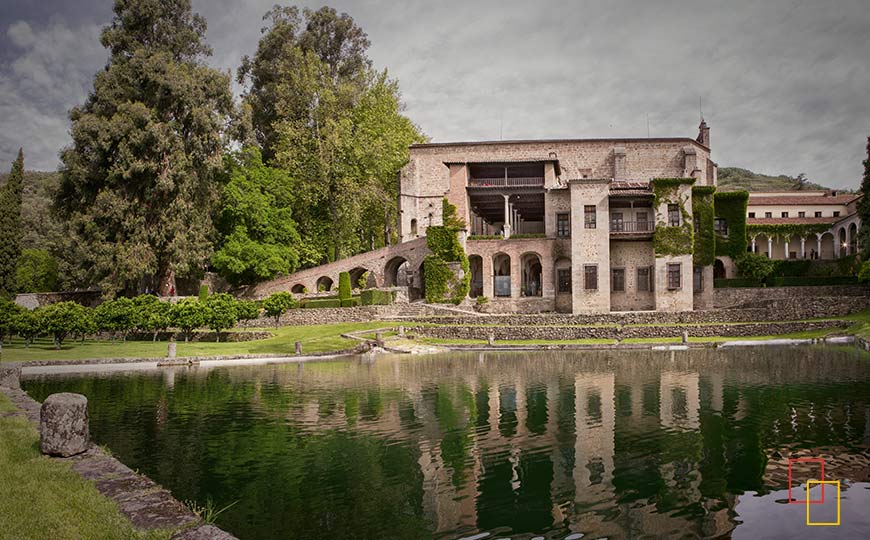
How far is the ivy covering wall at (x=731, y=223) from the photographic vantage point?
4756 cm

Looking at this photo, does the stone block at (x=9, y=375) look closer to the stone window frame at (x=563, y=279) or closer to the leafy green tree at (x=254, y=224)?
the leafy green tree at (x=254, y=224)

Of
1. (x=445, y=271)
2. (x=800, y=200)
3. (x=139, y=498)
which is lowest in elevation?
(x=139, y=498)

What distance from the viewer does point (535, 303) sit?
44.5 metres

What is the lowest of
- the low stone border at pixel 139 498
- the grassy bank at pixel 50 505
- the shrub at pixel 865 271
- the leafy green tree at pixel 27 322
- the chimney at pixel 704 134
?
the low stone border at pixel 139 498

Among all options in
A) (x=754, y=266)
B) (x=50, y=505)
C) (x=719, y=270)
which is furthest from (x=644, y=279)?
(x=50, y=505)

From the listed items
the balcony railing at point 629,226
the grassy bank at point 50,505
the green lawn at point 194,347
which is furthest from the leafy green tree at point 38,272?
the grassy bank at point 50,505

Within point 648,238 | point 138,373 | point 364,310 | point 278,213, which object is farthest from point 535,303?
point 138,373

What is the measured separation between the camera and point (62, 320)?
29141 mm

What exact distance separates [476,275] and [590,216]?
33.9 feet

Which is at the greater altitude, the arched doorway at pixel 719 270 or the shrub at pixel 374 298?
the arched doorway at pixel 719 270

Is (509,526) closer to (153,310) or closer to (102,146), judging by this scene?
(153,310)

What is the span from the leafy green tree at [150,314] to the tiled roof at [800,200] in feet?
178

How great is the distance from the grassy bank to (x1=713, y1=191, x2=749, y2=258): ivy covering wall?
160ft

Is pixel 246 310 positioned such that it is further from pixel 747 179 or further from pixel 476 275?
pixel 747 179
